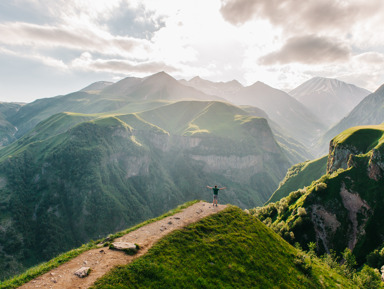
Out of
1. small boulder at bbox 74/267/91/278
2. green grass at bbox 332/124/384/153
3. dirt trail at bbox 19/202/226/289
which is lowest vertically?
dirt trail at bbox 19/202/226/289

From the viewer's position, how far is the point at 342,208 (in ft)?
247

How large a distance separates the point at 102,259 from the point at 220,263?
555 inches

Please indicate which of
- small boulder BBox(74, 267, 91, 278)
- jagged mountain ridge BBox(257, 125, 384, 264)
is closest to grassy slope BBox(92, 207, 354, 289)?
small boulder BBox(74, 267, 91, 278)

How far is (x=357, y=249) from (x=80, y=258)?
8019 cm

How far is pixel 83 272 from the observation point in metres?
19.5

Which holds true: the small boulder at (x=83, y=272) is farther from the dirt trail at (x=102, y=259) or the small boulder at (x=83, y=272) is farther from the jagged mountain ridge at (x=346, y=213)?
the jagged mountain ridge at (x=346, y=213)

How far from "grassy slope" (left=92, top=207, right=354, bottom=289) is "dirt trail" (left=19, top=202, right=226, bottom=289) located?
1272mm

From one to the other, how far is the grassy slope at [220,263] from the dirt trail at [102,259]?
50.1 inches

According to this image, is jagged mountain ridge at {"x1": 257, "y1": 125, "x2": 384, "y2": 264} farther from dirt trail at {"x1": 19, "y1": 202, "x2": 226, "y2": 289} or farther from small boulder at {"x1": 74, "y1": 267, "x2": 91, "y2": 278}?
small boulder at {"x1": 74, "y1": 267, "x2": 91, "y2": 278}

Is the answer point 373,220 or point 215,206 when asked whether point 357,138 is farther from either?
point 215,206

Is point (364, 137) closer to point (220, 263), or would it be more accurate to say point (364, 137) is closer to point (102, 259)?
point (220, 263)

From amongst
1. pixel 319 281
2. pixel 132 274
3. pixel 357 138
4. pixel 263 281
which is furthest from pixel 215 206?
pixel 357 138

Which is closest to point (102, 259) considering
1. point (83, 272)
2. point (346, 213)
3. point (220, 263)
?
point (83, 272)

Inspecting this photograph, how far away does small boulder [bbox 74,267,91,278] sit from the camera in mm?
19328
